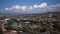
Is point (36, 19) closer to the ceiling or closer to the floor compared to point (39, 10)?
closer to the floor

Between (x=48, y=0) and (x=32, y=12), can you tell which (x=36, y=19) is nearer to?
(x=32, y=12)

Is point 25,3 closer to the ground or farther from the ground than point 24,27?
farther from the ground

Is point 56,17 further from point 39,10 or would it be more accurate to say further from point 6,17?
point 6,17

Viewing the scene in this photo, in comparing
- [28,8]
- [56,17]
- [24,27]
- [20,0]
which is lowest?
[24,27]

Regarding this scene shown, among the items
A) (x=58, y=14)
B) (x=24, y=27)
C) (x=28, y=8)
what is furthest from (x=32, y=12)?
(x=58, y=14)

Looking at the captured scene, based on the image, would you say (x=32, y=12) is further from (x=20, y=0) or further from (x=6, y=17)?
(x=6, y=17)

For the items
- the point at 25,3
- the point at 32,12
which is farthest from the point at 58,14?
the point at 25,3

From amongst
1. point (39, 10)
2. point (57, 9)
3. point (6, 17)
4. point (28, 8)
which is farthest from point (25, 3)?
point (57, 9)
